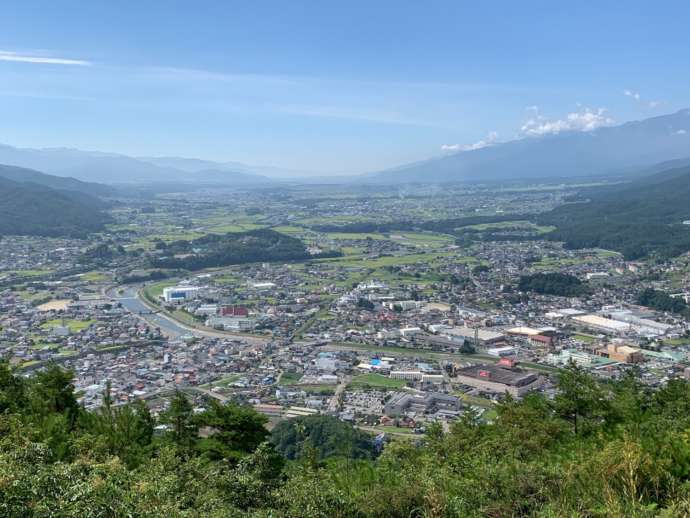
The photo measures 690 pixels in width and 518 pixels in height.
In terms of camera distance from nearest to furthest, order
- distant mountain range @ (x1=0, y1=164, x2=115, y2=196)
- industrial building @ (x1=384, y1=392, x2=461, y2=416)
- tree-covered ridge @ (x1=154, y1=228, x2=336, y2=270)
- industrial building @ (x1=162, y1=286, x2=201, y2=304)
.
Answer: industrial building @ (x1=384, y1=392, x2=461, y2=416) < industrial building @ (x1=162, y1=286, x2=201, y2=304) < tree-covered ridge @ (x1=154, y1=228, x2=336, y2=270) < distant mountain range @ (x1=0, y1=164, x2=115, y2=196)

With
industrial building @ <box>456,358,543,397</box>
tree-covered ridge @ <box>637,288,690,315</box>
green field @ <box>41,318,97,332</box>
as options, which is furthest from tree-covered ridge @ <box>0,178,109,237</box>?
tree-covered ridge @ <box>637,288,690,315</box>

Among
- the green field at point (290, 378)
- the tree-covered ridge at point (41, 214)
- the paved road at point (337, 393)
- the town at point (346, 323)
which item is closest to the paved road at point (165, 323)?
the town at point (346, 323)

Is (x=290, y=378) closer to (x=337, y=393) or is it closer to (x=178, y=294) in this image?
(x=337, y=393)

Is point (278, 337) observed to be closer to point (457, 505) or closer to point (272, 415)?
point (272, 415)

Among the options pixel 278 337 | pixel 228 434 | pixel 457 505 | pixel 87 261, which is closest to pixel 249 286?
pixel 278 337

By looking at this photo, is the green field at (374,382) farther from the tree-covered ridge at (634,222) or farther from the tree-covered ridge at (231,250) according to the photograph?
the tree-covered ridge at (634,222)

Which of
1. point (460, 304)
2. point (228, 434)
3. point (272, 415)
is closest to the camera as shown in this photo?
point (228, 434)

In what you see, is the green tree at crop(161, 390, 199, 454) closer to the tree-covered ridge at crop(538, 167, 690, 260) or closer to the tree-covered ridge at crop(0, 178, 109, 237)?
the tree-covered ridge at crop(538, 167, 690, 260)
